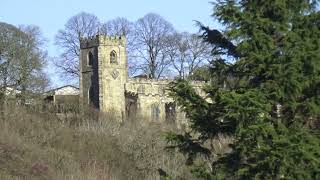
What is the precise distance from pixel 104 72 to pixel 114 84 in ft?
4.89

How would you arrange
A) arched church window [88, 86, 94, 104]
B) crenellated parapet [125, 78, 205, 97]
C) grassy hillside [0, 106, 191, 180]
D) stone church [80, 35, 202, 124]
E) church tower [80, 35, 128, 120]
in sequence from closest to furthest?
1. grassy hillside [0, 106, 191, 180]
2. church tower [80, 35, 128, 120]
3. stone church [80, 35, 202, 124]
4. arched church window [88, 86, 94, 104]
5. crenellated parapet [125, 78, 205, 97]

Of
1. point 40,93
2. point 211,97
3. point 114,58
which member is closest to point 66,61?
point 114,58

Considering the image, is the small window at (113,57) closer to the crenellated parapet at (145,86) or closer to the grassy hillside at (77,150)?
the crenellated parapet at (145,86)

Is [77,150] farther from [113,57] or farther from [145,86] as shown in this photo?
[145,86]

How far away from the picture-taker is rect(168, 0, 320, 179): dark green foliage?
10.7 meters

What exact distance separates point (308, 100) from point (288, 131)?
648 mm

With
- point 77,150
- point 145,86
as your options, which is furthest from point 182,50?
point 77,150

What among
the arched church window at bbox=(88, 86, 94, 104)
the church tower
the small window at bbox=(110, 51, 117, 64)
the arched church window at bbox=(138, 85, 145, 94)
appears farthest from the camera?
the arched church window at bbox=(138, 85, 145, 94)

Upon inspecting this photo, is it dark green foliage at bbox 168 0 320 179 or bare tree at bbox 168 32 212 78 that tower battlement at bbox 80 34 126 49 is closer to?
bare tree at bbox 168 32 212 78

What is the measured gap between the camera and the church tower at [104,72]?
65.6 m

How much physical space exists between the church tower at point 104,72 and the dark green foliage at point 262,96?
52.9 metres

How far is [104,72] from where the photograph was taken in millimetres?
66375

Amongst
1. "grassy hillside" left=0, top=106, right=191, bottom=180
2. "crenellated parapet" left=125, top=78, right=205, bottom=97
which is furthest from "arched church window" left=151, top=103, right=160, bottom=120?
"grassy hillside" left=0, top=106, right=191, bottom=180

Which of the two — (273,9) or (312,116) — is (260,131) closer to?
(312,116)
